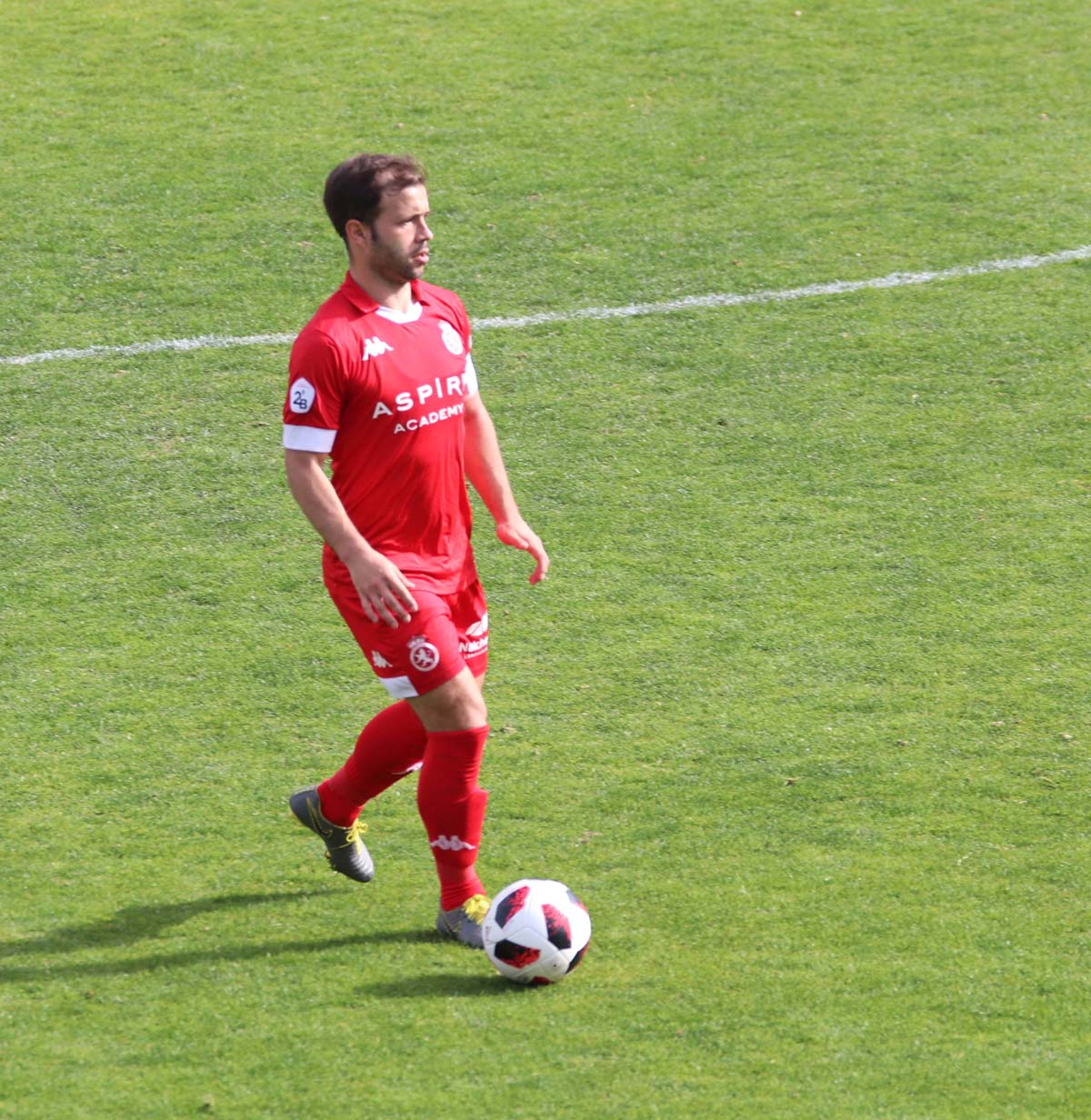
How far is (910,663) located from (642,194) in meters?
4.99

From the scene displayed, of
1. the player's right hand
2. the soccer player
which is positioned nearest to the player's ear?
the soccer player

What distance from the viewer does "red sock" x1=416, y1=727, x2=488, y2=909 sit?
15.9 ft

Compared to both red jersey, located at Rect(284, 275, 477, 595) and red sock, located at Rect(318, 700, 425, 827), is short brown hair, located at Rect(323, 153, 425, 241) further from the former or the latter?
red sock, located at Rect(318, 700, 425, 827)

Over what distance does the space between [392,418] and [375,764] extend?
3.54 ft

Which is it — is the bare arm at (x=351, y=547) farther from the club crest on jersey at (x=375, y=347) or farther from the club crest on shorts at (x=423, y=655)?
the club crest on jersey at (x=375, y=347)

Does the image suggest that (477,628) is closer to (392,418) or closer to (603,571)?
(392,418)

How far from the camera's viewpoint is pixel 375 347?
187 inches

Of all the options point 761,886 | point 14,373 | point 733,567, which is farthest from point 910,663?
point 14,373

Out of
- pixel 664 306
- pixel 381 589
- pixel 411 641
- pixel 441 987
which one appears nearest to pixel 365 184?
pixel 381 589

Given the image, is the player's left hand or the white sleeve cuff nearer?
the white sleeve cuff

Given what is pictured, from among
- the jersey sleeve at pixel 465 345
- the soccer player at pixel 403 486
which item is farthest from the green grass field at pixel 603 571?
the jersey sleeve at pixel 465 345

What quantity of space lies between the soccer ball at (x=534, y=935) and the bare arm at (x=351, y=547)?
0.86 meters

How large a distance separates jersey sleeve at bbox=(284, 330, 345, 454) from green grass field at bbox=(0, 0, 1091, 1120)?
1.49 metres

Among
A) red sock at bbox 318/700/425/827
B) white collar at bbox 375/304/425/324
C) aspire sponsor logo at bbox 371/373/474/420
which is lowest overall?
red sock at bbox 318/700/425/827
